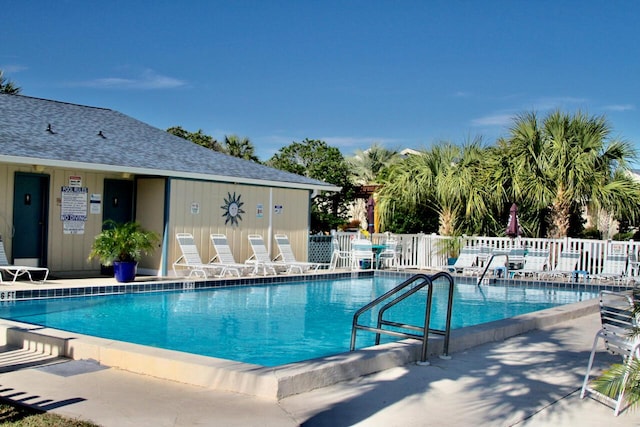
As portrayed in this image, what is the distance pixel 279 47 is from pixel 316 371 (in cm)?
2665

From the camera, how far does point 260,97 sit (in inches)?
1455

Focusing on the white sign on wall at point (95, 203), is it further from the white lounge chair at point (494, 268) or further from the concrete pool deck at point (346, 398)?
the white lounge chair at point (494, 268)

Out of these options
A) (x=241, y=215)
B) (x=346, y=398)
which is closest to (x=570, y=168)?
(x=241, y=215)

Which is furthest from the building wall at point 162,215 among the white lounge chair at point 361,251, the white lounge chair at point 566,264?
the white lounge chair at point 566,264

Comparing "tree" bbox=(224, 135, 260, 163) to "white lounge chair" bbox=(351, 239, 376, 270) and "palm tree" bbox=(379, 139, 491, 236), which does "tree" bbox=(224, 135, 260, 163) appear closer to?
"palm tree" bbox=(379, 139, 491, 236)

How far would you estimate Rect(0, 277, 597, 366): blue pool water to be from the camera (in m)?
8.56

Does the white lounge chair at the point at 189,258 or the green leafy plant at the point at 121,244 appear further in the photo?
the white lounge chair at the point at 189,258

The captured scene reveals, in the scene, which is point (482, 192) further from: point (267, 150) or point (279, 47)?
point (267, 150)

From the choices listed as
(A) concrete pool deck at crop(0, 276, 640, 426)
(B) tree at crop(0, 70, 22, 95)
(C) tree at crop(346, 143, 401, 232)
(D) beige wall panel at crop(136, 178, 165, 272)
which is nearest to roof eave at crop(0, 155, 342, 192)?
(D) beige wall panel at crop(136, 178, 165, 272)

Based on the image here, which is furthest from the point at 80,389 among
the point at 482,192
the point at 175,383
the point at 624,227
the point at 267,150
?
the point at 267,150

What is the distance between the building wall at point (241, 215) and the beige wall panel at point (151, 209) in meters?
0.26

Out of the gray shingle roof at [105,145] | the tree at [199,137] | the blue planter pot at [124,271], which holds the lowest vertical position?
the blue planter pot at [124,271]

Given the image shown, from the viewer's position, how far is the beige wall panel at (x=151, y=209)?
1488 centimetres

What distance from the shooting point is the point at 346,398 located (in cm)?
511
